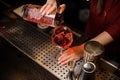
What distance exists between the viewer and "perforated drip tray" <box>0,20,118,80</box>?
872 millimetres

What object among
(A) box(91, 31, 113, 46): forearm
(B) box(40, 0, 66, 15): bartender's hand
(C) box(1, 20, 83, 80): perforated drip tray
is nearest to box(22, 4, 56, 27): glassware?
(B) box(40, 0, 66, 15): bartender's hand

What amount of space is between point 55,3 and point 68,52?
26cm

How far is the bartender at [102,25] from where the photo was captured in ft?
2.92

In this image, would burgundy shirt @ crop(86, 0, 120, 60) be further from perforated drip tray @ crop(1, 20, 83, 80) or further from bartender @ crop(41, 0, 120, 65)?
perforated drip tray @ crop(1, 20, 83, 80)

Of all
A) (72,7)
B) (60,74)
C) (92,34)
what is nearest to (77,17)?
(72,7)

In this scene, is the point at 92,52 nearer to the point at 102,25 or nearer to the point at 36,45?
the point at 36,45

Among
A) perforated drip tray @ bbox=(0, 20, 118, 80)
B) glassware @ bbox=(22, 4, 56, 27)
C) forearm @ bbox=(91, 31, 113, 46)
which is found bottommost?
perforated drip tray @ bbox=(0, 20, 118, 80)

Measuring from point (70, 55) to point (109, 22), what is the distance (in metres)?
0.38

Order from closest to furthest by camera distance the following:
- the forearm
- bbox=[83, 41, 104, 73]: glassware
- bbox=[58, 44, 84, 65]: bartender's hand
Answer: bbox=[83, 41, 104, 73]: glassware < bbox=[58, 44, 84, 65]: bartender's hand < the forearm

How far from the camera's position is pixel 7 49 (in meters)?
1.09

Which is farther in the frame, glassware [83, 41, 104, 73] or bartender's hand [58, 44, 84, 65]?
bartender's hand [58, 44, 84, 65]

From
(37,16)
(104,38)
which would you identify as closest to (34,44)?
(37,16)

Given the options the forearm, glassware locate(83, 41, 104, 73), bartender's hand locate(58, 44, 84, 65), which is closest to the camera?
glassware locate(83, 41, 104, 73)

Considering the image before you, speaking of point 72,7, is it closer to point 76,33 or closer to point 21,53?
point 76,33
